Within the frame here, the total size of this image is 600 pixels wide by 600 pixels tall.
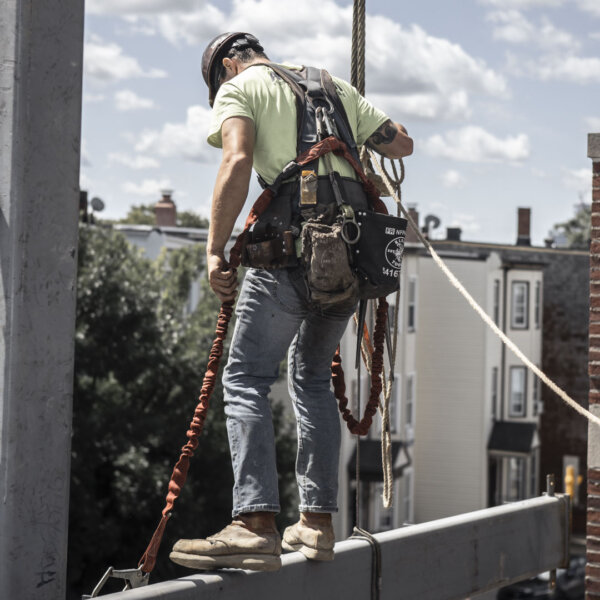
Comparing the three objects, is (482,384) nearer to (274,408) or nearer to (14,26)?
(274,408)

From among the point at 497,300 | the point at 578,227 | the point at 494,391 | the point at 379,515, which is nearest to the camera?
the point at 379,515

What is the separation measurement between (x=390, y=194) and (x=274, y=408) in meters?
23.0

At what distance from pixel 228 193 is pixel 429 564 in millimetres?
2132

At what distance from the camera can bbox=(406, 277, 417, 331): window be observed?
38.1m

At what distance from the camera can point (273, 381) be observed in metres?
4.45

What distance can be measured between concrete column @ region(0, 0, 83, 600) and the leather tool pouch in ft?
3.17

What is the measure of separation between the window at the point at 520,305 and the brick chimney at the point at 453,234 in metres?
6.19

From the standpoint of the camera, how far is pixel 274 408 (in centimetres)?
2797

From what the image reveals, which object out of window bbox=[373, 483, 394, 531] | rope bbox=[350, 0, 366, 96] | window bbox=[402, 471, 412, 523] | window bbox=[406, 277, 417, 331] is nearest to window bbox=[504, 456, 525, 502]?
window bbox=[402, 471, 412, 523]

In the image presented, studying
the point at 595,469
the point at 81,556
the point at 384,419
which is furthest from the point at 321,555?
the point at 81,556

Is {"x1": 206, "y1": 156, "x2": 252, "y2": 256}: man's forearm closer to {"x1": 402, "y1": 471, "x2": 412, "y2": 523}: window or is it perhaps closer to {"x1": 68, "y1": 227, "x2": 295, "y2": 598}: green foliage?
{"x1": 68, "y1": 227, "x2": 295, "y2": 598}: green foliage

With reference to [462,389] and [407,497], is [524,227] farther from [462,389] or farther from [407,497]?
[407,497]

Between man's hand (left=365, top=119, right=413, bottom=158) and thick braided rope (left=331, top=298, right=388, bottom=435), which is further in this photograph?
man's hand (left=365, top=119, right=413, bottom=158)

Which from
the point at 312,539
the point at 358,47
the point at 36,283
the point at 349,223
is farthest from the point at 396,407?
the point at 36,283
